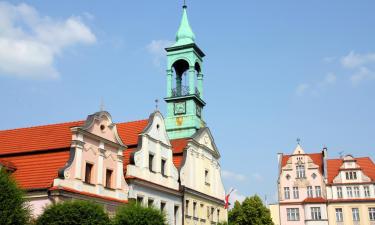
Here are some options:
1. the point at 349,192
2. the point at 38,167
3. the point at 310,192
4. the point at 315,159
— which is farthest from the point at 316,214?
the point at 38,167

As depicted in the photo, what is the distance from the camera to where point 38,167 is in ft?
98.3

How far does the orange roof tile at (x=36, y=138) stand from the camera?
31469 mm

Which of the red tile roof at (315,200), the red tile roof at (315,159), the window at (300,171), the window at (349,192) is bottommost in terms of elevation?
the red tile roof at (315,200)

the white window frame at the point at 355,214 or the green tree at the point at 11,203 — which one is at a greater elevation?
the white window frame at the point at 355,214

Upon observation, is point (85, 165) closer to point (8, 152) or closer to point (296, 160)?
point (8, 152)

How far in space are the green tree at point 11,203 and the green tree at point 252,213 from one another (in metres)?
→ 42.7

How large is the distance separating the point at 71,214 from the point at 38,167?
21.8 ft

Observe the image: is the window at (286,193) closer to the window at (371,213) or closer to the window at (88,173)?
the window at (371,213)

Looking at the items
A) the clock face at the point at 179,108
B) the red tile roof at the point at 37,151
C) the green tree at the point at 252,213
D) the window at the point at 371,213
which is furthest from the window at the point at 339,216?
the red tile roof at the point at 37,151

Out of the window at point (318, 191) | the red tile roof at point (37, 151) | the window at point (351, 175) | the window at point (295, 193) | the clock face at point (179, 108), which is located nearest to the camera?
the red tile roof at point (37, 151)

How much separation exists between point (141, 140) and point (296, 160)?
44.5 metres

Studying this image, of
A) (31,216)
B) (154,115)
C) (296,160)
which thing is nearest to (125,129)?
(154,115)

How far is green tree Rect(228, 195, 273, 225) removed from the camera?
206ft

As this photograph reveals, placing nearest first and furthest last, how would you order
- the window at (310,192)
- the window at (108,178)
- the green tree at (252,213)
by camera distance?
the window at (108,178) < the green tree at (252,213) < the window at (310,192)
